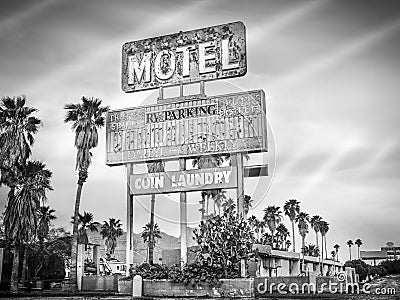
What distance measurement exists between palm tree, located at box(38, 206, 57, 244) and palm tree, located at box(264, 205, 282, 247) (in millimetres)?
60969

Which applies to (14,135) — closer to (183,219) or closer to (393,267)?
(183,219)

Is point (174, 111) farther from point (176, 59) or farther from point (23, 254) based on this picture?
point (23, 254)

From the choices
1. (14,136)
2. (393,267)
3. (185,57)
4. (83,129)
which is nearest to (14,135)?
(14,136)

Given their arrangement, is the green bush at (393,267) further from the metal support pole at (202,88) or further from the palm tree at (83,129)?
the metal support pole at (202,88)

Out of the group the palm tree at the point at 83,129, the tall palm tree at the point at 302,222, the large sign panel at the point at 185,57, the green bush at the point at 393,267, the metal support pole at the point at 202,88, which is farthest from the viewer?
the tall palm tree at the point at 302,222

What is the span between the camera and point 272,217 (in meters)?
125

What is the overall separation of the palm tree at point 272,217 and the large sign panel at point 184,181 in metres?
90.6

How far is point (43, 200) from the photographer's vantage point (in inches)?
2034

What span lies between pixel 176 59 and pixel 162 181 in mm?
8668

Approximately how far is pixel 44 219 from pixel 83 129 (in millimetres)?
26019

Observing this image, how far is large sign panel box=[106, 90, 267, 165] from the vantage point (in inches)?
1362

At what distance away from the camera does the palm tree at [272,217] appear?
124250mm

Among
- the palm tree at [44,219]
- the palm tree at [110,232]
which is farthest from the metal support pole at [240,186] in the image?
the palm tree at [110,232]

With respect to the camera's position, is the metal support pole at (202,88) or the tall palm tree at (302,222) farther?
the tall palm tree at (302,222)
